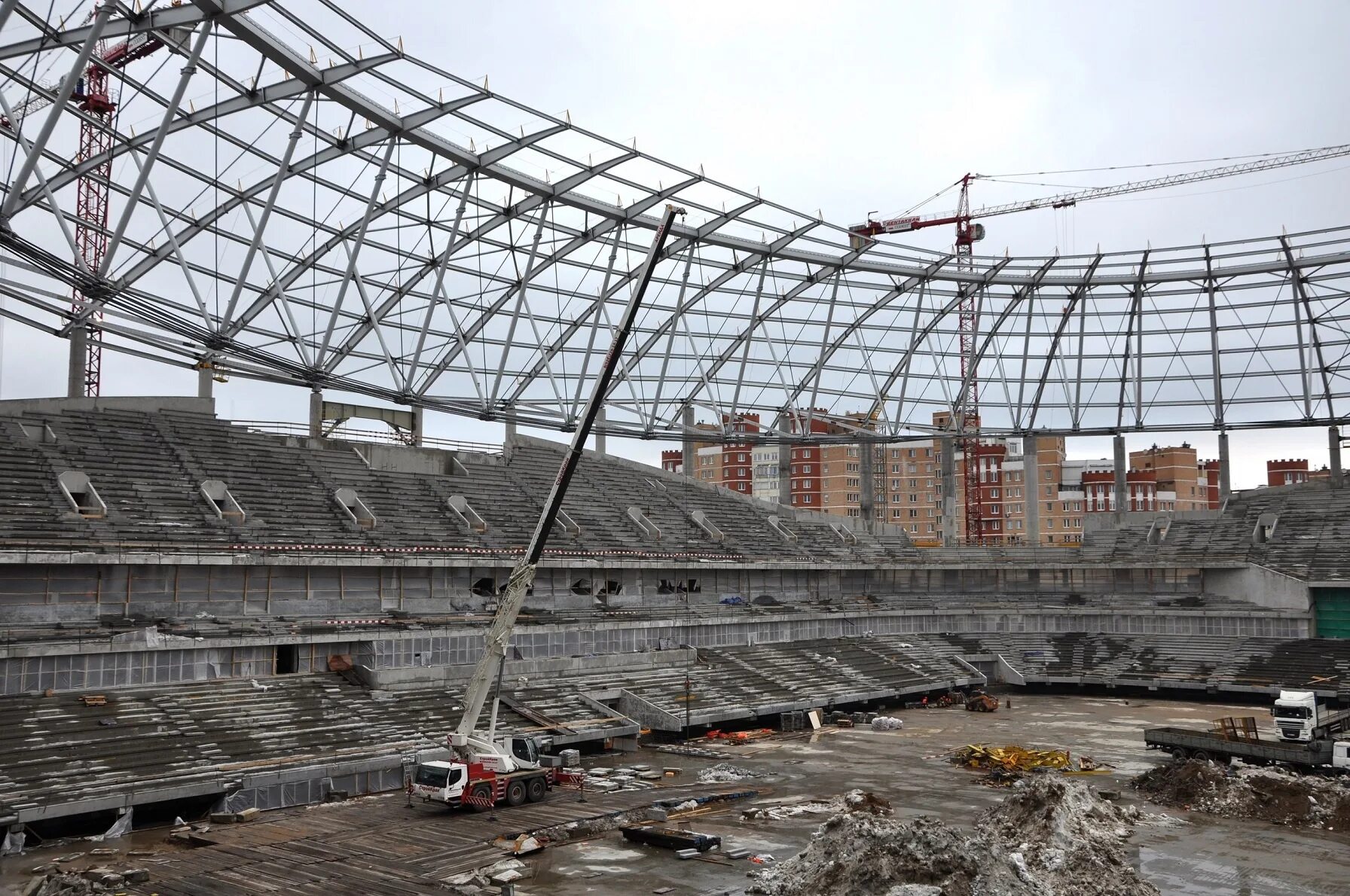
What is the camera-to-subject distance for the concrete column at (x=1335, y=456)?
60312mm

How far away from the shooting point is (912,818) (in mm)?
24516

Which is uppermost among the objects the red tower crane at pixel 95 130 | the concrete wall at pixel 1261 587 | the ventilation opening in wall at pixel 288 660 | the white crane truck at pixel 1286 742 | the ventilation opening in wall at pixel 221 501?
the red tower crane at pixel 95 130

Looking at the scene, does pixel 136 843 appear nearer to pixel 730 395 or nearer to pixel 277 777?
pixel 277 777

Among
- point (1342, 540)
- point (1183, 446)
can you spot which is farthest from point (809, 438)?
point (1183, 446)

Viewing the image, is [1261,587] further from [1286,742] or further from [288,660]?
[288,660]

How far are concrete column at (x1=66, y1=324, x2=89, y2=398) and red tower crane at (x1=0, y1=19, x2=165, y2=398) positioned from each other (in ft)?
1.10

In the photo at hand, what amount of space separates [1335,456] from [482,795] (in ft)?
177

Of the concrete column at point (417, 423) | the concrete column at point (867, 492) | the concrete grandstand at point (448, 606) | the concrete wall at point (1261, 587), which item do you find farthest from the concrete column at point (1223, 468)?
the concrete column at point (417, 423)

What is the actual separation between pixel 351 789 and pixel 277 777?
7.23ft

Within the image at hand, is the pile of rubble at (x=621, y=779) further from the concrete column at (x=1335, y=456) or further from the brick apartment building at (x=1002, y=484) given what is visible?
the brick apartment building at (x=1002, y=484)

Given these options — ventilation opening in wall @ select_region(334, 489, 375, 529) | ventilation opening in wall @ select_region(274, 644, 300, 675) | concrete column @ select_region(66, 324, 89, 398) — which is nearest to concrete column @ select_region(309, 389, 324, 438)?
ventilation opening in wall @ select_region(334, 489, 375, 529)

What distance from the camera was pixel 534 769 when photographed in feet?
88.9

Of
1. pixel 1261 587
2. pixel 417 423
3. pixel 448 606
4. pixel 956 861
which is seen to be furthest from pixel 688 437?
pixel 956 861

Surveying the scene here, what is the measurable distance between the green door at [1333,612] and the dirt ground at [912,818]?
43.5 feet
